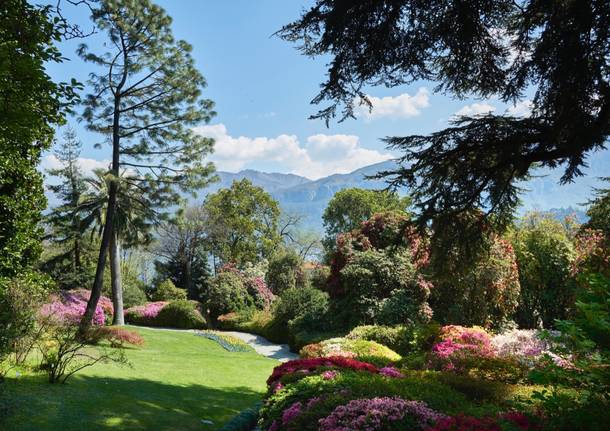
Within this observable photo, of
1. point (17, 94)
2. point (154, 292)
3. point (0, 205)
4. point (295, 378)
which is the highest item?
point (17, 94)

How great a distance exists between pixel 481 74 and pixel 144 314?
22.1 meters

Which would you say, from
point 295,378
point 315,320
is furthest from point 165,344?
point 295,378

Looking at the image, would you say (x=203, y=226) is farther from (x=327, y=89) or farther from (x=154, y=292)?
(x=327, y=89)

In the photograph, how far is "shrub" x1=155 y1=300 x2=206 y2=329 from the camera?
2258 cm

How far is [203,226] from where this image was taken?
113ft

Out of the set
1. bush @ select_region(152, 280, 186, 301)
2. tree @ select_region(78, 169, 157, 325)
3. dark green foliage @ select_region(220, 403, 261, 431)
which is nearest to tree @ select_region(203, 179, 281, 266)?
bush @ select_region(152, 280, 186, 301)

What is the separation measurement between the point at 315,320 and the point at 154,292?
718 inches

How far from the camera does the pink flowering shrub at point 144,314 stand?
23.5 m

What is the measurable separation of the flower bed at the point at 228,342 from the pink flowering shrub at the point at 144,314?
5273 millimetres

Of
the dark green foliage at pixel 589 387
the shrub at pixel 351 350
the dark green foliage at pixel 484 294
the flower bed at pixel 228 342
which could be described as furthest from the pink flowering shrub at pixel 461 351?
the flower bed at pixel 228 342

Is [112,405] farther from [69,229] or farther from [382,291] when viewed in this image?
[69,229]

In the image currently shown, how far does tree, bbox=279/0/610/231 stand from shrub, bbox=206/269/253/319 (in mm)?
18552

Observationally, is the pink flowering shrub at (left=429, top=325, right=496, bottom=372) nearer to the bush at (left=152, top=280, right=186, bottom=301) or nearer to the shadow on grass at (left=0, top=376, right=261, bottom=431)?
the shadow on grass at (left=0, top=376, right=261, bottom=431)

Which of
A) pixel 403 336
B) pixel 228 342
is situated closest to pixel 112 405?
pixel 403 336
